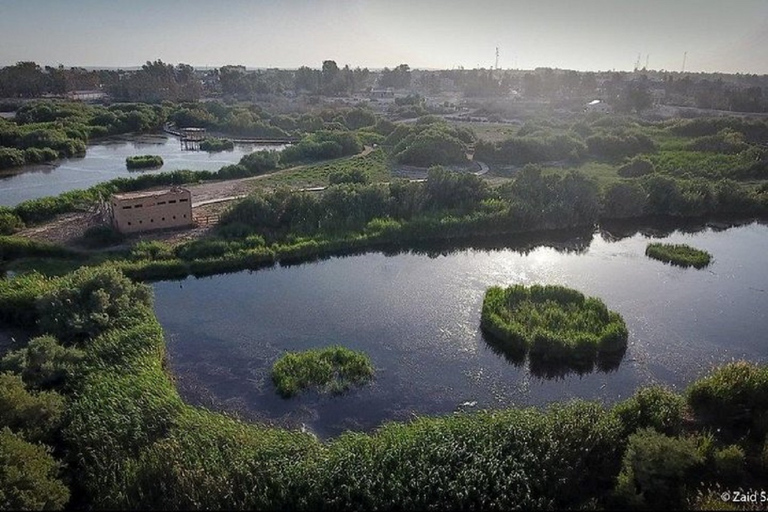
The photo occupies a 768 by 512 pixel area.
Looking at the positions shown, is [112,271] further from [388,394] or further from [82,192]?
[82,192]

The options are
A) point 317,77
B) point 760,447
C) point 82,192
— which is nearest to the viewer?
point 760,447

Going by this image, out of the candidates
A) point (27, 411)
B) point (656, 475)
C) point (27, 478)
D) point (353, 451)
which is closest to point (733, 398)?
point (656, 475)

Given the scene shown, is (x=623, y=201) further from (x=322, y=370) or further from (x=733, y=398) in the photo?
(x=322, y=370)

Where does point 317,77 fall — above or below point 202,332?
above

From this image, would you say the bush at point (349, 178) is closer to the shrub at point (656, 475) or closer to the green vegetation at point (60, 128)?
the shrub at point (656, 475)

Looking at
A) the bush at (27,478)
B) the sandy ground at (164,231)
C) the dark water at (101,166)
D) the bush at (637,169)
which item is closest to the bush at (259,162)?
the dark water at (101,166)

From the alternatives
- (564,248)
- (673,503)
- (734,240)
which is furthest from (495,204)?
(673,503)
